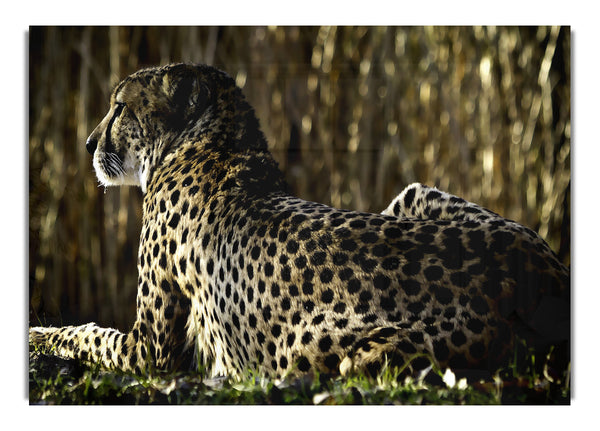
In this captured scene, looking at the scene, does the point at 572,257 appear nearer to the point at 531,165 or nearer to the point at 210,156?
the point at 531,165

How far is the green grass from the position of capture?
3.19m

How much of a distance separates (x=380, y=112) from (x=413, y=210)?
18.5 inches

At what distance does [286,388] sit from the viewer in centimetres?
328

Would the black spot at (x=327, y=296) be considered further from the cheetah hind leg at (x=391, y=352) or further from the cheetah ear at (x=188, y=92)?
the cheetah ear at (x=188, y=92)

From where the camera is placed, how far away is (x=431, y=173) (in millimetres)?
3691

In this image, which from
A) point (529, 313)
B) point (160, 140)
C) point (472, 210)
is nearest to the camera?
point (529, 313)

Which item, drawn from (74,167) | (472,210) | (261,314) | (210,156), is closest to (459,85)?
(472,210)

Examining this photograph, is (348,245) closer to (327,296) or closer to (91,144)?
(327,296)

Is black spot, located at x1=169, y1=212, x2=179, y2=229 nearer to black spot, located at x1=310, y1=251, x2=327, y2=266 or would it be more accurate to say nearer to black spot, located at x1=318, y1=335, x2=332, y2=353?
black spot, located at x1=310, y1=251, x2=327, y2=266

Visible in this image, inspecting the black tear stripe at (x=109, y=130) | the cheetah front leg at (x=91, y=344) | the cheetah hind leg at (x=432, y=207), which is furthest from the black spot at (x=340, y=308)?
the black tear stripe at (x=109, y=130)

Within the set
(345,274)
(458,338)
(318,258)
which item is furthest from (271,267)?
(458,338)

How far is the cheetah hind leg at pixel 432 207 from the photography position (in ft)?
11.4

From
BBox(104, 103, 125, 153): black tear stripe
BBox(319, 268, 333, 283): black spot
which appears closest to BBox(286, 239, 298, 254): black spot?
BBox(319, 268, 333, 283): black spot

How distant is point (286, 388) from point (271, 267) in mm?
495
